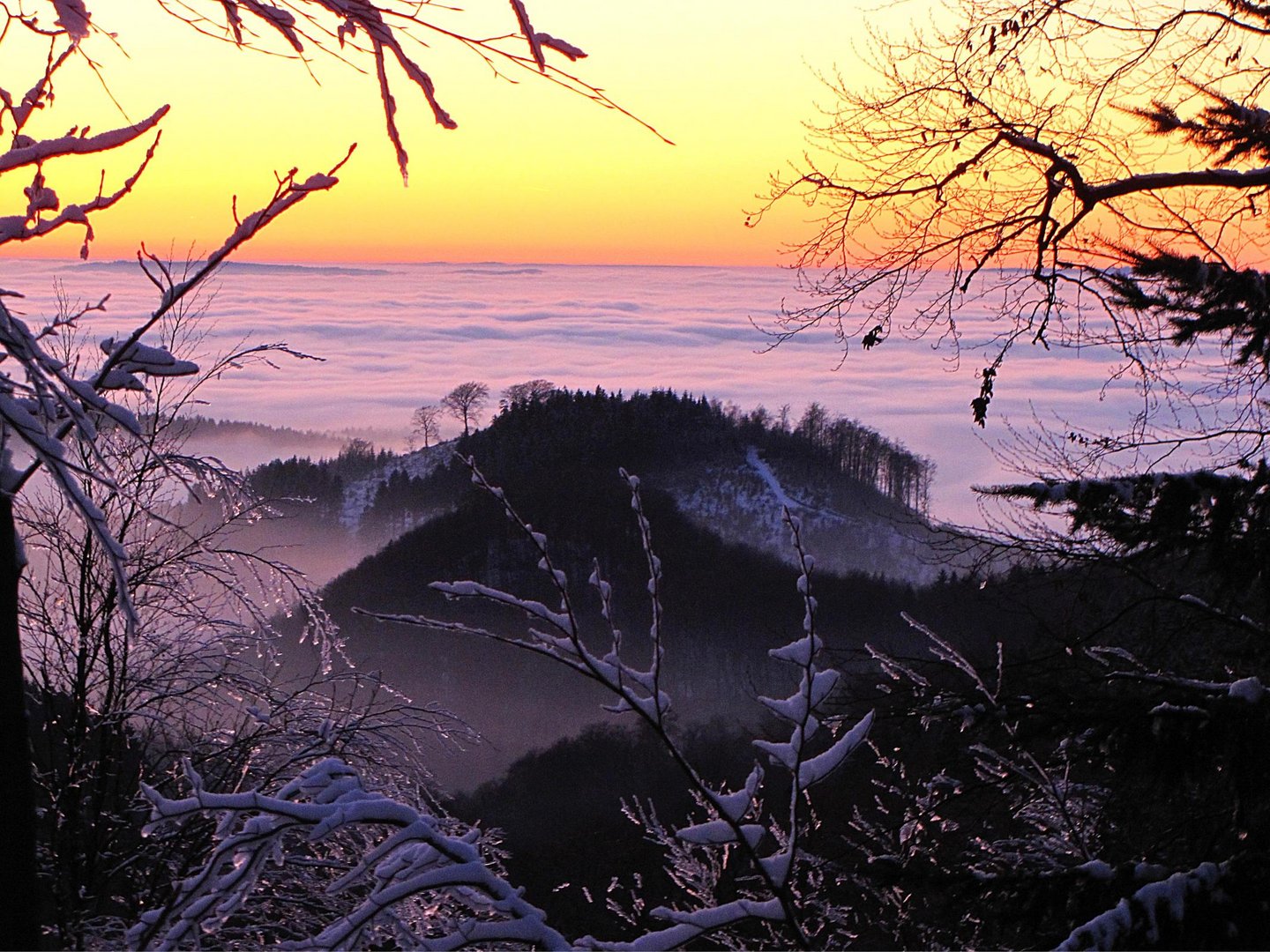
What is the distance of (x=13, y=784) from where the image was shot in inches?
77.3

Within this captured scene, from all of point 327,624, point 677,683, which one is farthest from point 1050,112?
point 677,683

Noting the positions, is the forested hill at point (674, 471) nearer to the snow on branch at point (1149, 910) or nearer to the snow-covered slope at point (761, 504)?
the snow-covered slope at point (761, 504)

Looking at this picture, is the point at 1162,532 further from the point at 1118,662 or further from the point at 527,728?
the point at 527,728

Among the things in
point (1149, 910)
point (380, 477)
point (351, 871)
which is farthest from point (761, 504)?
point (351, 871)

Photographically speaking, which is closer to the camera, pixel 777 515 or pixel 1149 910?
pixel 1149 910

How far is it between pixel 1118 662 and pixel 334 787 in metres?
5.06

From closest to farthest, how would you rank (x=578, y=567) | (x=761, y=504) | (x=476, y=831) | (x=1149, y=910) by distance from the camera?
(x=476, y=831)
(x=1149, y=910)
(x=578, y=567)
(x=761, y=504)

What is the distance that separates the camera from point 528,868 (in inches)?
950

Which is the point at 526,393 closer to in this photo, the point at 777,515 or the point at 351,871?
the point at 777,515

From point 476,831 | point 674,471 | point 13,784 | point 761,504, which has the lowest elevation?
point 761,504

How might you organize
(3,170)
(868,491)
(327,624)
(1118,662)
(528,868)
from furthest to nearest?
(868,491)
(528,868)
(327,624)
(1118,662)
(3,170)

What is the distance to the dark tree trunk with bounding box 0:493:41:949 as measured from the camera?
6.35 feet

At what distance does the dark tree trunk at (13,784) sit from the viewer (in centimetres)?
194

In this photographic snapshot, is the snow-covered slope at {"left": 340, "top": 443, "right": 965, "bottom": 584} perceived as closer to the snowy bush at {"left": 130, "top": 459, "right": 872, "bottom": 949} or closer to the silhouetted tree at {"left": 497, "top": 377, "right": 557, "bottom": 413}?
the silhouetted tree at {"left": 497, "top": 377, "right": 557, "bottom": 413}
